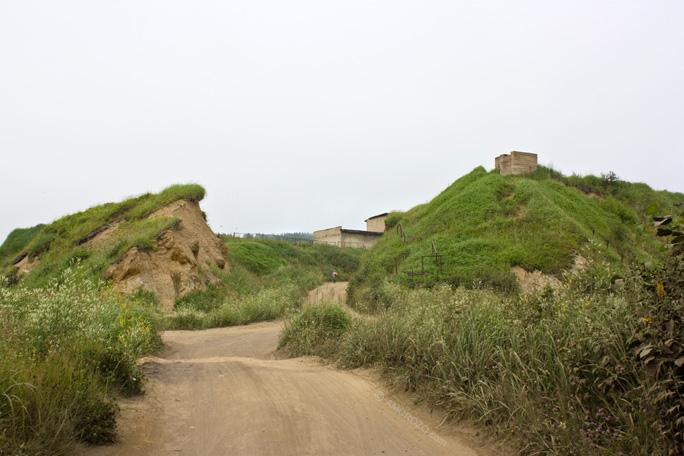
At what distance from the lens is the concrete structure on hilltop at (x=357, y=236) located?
50.2 m

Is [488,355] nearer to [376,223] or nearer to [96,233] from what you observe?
[96,233]

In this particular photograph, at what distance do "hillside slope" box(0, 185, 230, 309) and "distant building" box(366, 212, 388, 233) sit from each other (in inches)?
1140

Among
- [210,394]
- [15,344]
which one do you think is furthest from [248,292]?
[15,344]

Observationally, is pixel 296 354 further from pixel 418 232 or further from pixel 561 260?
pixel 418 232

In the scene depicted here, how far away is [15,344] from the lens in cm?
452

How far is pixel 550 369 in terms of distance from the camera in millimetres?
4305

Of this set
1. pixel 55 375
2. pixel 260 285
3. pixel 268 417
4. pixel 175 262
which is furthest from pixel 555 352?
pixel 260 285

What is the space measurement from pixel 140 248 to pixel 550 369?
16.6 m

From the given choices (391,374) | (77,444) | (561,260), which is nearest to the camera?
(77,444)

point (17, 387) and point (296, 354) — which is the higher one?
point (17, 387)

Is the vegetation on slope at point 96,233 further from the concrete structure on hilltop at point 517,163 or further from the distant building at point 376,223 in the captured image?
the distant building at point 376,223

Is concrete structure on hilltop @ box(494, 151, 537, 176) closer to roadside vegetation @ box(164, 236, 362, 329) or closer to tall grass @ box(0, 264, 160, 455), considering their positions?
roadside vegetation @ box(164, 236, 362, 329)

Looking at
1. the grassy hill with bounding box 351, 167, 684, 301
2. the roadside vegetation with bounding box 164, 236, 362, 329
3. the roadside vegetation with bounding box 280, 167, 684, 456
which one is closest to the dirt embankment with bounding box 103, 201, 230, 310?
the roadside vegetation with bounding box 164, 236, 362, 329

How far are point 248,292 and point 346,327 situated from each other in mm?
13033
